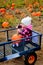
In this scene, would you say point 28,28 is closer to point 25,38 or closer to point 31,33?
point 31,33

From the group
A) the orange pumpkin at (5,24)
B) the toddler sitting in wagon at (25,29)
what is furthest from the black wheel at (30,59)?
the orange pumpkin at (5,24)

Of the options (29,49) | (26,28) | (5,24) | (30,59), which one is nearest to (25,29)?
(26,28)

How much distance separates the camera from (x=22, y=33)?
15.5 feet

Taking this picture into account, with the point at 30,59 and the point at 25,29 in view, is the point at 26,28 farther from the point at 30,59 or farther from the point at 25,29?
the point at 30,59

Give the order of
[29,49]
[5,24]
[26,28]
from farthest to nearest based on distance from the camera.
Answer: [5,24] < [26,28] < [29,49]

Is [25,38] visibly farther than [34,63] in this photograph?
No

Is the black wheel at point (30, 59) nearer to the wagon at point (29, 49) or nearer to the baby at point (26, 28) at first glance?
the wagon at point (29, 49)

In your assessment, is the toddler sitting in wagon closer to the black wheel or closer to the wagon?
the wagon

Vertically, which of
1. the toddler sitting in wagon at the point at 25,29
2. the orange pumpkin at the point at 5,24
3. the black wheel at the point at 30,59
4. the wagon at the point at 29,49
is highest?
the toddler sitting in wagon at the point at 25,29

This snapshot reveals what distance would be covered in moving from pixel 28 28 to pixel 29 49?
0.44 m

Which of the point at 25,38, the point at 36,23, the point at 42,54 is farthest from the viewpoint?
the point at 36,23

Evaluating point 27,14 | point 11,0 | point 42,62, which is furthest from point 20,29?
point 11,0

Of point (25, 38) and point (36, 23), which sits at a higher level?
point (25, 38)

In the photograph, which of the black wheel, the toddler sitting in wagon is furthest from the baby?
the black wheel
